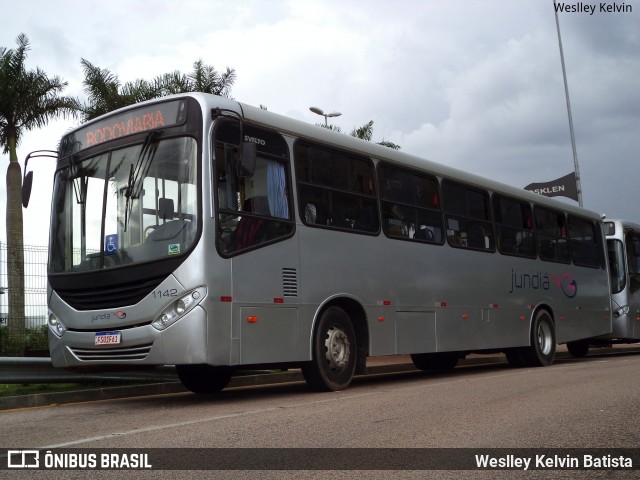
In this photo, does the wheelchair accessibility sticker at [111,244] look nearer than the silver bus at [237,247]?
No

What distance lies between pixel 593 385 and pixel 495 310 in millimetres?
4171

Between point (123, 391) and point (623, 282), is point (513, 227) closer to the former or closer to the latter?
point (623, 282)

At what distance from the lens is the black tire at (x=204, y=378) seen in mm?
11039

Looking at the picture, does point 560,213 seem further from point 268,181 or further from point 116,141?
point 116,141

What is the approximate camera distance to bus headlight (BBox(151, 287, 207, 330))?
8.68m

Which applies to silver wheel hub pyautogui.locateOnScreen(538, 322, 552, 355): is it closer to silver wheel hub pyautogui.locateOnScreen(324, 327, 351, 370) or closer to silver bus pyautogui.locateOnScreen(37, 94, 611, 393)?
silver bus pyautogui.locateOnScreen(37, 94, 611, 393)

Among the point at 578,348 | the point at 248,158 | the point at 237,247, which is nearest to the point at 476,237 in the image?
the point at 237,247

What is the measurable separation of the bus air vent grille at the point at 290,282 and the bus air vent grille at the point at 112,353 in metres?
1.81

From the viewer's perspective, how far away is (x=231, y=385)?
13.1m

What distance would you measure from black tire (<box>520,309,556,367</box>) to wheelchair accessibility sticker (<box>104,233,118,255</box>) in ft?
30.7

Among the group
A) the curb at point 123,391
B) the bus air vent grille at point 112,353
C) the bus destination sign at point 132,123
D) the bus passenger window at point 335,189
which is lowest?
the curb at point 123,391

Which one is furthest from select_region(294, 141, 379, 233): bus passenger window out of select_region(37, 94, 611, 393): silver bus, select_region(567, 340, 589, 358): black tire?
select_region(567, 340, 589, 358): black tire

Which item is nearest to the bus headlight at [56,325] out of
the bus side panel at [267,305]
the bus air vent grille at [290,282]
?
the bus side panel at [267,305]

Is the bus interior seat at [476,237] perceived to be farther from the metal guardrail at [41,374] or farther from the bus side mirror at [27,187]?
the bus side mirror at [27,187]
